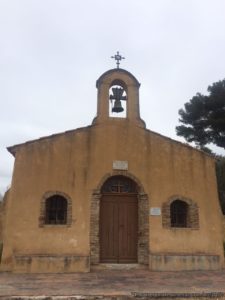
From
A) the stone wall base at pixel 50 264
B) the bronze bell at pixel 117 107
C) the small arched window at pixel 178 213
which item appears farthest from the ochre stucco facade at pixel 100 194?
the bronze bell at pixel 117 107

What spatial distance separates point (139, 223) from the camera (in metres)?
11.4

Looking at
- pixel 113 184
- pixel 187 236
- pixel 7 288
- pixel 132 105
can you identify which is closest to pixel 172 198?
pixel 187 236

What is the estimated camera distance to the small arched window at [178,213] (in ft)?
38.3

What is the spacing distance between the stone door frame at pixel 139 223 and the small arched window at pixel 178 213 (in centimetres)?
108

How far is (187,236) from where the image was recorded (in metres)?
11.3

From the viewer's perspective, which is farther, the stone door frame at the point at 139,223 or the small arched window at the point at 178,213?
the small arched window at the point at 178,213

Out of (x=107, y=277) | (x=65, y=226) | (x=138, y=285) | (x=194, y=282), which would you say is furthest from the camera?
(x=65, y=226)

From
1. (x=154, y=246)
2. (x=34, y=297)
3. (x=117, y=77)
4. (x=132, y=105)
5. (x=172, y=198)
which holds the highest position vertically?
(x=117, y=77)

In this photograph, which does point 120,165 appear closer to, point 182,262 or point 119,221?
point 119,221

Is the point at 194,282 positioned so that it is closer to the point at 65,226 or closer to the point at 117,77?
the point at 65,226

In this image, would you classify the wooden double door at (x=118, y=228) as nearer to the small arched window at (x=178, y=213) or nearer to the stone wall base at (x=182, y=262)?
the stone wall base at (x=182, y=262)

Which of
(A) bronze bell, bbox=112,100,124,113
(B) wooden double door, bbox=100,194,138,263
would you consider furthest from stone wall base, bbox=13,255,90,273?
(A) bronze bell, bbox=112,100,124,113

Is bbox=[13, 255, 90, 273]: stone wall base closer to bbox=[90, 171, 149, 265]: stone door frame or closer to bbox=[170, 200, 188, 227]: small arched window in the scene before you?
bbox=[90, 171, 149, 265]: stone door frame

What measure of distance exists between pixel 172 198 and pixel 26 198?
194 inches
